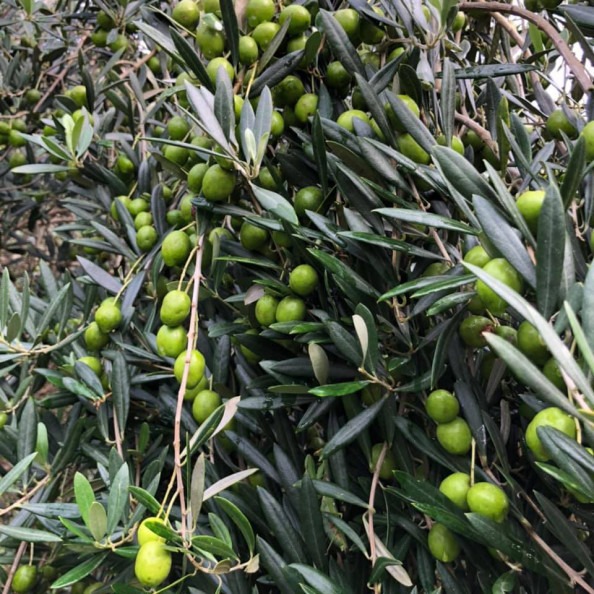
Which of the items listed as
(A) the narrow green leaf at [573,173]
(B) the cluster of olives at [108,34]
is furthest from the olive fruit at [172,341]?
(B) the cluster of olives at [108,34]

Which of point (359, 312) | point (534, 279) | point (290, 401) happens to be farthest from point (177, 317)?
point (534, 279)

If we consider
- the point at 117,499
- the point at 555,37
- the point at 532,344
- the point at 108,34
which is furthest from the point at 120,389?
the point at 108,34

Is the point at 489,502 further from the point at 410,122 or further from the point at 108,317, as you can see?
the point at 108,317

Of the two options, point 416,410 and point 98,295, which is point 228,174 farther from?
point 98,295

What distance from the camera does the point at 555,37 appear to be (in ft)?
2.97

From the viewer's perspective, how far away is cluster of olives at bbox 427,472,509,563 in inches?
30.8

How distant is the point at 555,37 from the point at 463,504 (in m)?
0.76

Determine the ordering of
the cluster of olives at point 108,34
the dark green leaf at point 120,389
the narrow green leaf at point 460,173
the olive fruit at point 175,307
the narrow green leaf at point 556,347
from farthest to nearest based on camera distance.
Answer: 1. the cluster of olives at point 108,34
2. the dark green leaf at point 120,389
3. the olive fruit at point 175,307
4. the narrow green leaf at point 460,173
5. the narrow green leaf at point 556,347

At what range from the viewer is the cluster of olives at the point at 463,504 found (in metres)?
0.78

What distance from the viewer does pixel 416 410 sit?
3.20 feet

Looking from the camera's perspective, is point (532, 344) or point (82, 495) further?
point (82, 495)

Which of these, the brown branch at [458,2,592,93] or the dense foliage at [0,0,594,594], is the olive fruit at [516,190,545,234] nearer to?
the dense foliage at [0,0,594,594]

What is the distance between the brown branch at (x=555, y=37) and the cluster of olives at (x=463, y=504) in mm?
640

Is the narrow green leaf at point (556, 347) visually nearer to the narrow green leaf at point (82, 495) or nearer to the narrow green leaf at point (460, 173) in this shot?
the narrow green leaf at point (460, 173)
